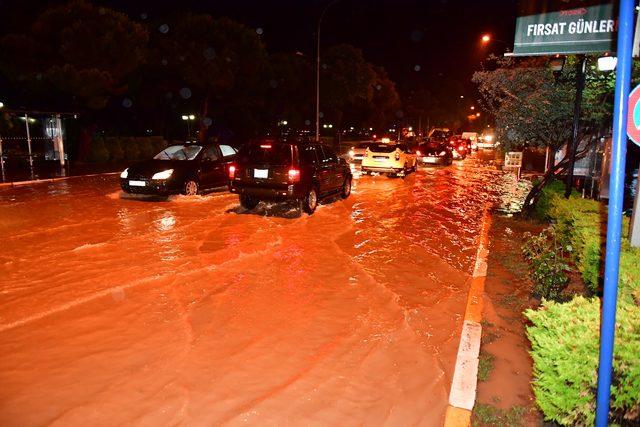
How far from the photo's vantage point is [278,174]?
39.6ft

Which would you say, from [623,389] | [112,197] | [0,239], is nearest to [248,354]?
[623,389]

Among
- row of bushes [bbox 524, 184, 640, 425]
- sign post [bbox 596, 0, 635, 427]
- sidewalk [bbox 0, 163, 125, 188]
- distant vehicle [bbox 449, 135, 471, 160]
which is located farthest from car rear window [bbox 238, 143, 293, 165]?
distant vehicle [bbox 449, 135, 471, 160]

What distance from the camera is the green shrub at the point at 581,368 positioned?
3.16 m

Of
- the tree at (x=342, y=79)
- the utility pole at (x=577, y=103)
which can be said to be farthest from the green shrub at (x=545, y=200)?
the tree at (x=342, y=79)

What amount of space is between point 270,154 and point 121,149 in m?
19.3

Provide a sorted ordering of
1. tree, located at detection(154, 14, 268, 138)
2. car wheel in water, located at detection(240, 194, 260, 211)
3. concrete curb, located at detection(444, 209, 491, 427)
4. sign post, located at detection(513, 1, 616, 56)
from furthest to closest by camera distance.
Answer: tree, located at detection(154, 14, 268, 138) < car wheel in water, located at detection(240, 194, 260, 211) < sign post, located at detection(513, 1, 616, 56) < concrete curb, located at detection(444, 209, 491, 427)

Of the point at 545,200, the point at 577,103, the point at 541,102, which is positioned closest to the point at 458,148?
the point at 545,200

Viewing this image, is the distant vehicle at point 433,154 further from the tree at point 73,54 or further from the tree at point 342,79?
the tree at point 342,79

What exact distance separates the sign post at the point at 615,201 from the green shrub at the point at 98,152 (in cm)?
2793

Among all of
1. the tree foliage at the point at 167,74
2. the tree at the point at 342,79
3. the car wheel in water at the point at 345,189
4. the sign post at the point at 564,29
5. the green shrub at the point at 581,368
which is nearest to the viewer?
the green shrub at the point at 581,368

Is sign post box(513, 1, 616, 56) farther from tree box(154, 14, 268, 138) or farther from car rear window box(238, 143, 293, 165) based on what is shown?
tree box(154, 14, 268, 138)

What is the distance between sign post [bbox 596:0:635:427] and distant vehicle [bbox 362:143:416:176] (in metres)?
18.9

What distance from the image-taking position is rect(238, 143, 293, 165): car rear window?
12.2 m

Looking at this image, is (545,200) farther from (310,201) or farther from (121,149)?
(121,149)
